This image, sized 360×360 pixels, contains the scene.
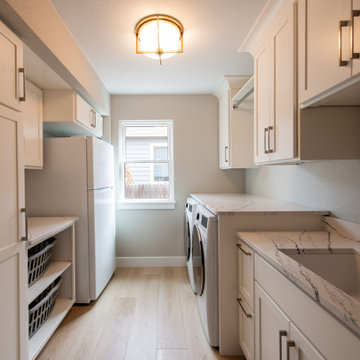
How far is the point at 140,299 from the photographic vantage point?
2354 millimetres

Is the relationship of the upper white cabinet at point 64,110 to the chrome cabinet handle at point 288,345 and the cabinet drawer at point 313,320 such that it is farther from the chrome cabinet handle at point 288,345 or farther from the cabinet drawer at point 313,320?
the chrome cabinet handle at point 288,345

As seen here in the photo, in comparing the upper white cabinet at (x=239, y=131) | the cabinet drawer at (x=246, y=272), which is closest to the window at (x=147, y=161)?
the upper white cabinet at (x=239, y=131)

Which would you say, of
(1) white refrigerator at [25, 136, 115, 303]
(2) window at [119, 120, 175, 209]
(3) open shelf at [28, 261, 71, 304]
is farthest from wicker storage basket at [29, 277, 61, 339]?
(2) window at [119, 120, 175, 209]

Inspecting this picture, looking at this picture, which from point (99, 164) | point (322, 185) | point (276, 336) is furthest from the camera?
point (99, 164)

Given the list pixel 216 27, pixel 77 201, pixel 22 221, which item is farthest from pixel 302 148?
pixel 77 201

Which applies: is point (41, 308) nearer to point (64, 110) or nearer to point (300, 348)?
point (64, 110)

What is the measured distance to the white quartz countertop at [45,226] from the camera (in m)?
1.52

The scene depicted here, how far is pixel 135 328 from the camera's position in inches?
75.2

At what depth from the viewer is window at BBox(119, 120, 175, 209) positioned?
3293mm

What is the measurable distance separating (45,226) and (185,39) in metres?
1.87

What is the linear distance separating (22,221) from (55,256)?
1.02 m

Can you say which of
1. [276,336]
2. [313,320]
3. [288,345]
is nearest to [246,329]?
[276,336]

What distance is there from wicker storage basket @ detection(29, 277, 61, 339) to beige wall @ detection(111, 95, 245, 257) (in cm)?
127

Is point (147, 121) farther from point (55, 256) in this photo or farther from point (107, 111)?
point (55, 256)
